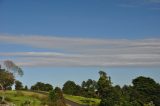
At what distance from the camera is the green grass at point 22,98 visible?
14248 centimetres

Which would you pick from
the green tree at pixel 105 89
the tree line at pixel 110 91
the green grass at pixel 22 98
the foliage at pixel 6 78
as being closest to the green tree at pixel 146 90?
the tree line at pixel 110 91

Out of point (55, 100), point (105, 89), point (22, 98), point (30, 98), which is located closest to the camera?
point (55, 100)

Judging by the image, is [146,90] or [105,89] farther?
[146,90]

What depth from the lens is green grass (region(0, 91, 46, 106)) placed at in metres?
142

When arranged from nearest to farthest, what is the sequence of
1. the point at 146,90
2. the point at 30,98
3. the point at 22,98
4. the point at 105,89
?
the point at 22,98
the point at 30,98
the point at 105,89
the point at 146,90

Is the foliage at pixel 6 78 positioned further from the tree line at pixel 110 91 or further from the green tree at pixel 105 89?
the green tree at pixel 105 89

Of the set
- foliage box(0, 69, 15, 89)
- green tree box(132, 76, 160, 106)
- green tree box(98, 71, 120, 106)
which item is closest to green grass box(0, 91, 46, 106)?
foliage box(0, 69, 15, 89)

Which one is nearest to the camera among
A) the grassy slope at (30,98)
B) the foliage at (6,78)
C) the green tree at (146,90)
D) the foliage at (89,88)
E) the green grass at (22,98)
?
the green grass at (22,98)

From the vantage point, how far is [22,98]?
15250cm

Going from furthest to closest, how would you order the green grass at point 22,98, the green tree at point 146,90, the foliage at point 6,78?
the green tree at point 146,90 → the foliage at point 6,78 → the green grass at point 22,98

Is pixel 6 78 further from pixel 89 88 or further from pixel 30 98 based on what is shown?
pixel 89 88

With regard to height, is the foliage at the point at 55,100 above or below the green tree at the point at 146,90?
below

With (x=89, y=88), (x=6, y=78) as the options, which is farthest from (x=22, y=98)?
(x=89, y=88)

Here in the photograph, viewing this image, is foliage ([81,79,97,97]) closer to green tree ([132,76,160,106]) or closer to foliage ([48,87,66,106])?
green tree ([132,76,160,106])
